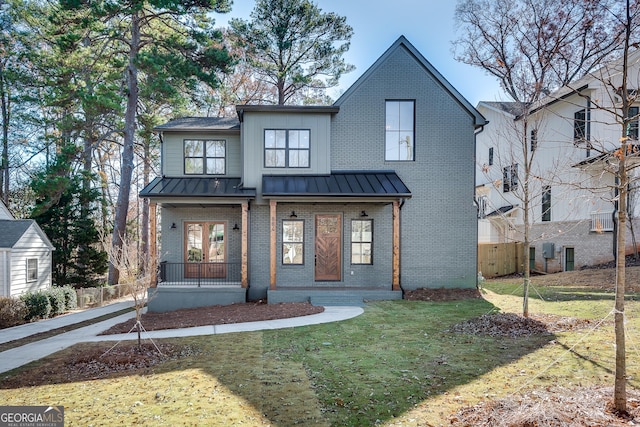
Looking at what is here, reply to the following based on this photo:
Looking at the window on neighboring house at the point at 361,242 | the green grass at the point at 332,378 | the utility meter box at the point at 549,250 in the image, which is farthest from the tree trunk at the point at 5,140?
the utility meter box at the point at 549,250

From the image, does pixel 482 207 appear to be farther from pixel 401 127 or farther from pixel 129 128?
pixel 129 128

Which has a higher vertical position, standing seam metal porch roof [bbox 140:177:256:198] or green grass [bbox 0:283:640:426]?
standing seam metal porch roof [bbox 140:177:256:198]

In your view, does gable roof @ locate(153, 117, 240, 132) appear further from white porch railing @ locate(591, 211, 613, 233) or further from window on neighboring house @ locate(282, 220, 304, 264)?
white porch railing @ locate(591, 211, 613, 233)

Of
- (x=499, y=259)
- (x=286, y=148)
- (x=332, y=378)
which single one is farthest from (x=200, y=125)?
(x=499, y=259)

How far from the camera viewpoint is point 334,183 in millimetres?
13445

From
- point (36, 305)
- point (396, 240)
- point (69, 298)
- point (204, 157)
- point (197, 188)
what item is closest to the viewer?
point (396, 240)

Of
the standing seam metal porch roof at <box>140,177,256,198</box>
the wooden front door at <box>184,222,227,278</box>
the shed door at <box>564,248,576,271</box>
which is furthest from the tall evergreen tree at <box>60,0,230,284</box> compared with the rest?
the shed door at <box>564,248,576,271</box>

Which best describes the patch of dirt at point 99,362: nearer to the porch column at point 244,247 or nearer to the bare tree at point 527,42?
the porch column at point 244,247

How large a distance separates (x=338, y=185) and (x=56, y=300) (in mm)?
11617

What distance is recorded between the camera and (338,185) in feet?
43.5

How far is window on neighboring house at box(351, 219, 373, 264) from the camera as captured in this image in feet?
45.7

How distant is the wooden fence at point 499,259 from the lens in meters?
20.0

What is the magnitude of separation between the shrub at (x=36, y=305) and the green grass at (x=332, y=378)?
7.17 meters

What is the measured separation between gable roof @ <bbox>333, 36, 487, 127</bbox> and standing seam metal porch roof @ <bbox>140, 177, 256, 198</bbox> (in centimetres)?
482
